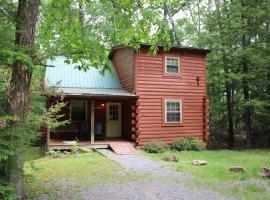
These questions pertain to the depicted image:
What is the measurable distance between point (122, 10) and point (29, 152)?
4081 millimetres

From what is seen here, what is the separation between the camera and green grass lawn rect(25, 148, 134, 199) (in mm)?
7434

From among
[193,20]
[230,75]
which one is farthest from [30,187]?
[193,20]

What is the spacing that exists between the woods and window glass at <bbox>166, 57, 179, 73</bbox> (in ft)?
8.44

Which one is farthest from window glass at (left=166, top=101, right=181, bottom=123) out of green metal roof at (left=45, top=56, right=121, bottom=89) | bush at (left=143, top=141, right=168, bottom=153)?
green metal roof at (left=45, top=56, right=121, bottom=89)

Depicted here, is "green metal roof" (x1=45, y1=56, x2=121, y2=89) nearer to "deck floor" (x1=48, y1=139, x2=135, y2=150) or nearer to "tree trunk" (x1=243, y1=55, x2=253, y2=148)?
"deck floor" (x1=48, y1=139, x2=135, y2=150)

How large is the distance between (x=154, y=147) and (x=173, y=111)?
263cm

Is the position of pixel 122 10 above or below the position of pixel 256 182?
above

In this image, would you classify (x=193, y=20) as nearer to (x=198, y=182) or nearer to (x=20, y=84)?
(x=198, y=182)

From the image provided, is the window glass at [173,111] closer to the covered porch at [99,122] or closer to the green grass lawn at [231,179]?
the covered porch at [99,122]

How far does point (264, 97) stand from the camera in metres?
20.0

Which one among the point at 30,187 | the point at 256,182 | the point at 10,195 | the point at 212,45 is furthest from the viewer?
the point at 212,45

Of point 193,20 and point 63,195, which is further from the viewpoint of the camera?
point 193,20

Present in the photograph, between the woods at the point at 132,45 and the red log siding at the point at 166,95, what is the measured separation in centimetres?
251

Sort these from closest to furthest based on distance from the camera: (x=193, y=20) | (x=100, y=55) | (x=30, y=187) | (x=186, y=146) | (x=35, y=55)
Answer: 1. (x=35, y=55)
2. (x=100, y=55)
3. (x=30, y=187)
4. (x=186, y=146)
5. (x=193, y=20)
